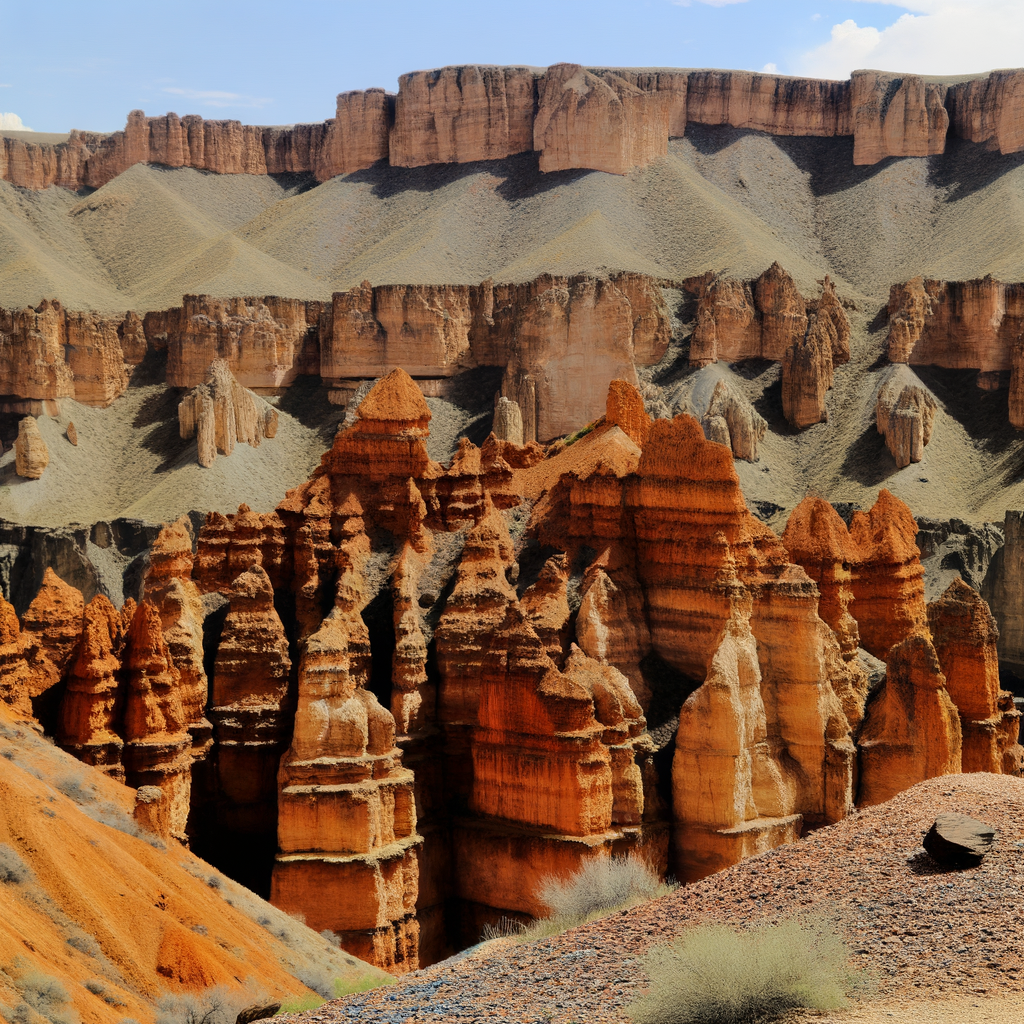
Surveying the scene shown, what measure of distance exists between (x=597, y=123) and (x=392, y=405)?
100396 millimetres

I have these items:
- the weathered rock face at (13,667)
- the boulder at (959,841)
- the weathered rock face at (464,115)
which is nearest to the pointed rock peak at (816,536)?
the weathered rock face at (13,667)

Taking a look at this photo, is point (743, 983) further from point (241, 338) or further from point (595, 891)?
point (241, 338)

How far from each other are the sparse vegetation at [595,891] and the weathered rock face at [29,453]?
73.6 metres

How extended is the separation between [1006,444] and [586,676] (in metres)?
72.8

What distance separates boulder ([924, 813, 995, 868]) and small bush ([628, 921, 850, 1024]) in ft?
12.0

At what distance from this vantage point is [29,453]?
99.1m

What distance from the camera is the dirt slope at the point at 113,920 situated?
18844 mm

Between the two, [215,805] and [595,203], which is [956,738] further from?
[595,203]

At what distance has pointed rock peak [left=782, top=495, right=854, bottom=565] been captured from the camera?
135 feet

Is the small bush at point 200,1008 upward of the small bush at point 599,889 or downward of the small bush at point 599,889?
upward

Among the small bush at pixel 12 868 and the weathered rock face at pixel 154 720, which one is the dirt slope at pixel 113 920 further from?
the weathered rock face at pixel 154 720

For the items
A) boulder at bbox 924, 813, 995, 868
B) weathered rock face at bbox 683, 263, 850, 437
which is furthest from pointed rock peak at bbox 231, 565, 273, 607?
weathered rock face at bbox 683, 263, 850, 437

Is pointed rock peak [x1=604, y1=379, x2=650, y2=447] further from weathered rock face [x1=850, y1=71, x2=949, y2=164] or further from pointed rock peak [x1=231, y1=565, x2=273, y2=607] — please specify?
weathered rock face [x1=850, y1=71, x2=949, y2=164]

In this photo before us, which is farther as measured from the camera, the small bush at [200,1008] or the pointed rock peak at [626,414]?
the pointed rock peak at [626,414]
